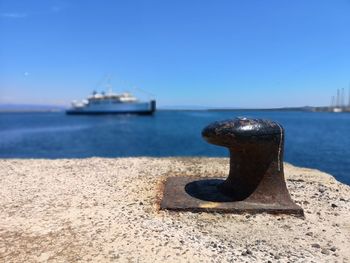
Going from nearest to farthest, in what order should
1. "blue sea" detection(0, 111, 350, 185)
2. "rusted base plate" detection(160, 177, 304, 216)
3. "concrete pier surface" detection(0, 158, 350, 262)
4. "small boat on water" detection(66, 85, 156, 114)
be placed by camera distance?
"concrete pier surface" detection(0, 158, 350, 262)
"rusted base plate" detection(160, 177, 304, 216)
"blue sea" detection(0, 111, 350, 185)
"small boat on water" detection(66, 85, 156, 114)

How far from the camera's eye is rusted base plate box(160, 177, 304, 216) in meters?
5.45

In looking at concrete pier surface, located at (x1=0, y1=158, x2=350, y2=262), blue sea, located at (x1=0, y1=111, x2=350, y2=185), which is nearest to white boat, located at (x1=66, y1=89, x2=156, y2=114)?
blue sea, located at (x1=0, y1=111, x2=350, y2=185)

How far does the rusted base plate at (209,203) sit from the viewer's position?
5.45 m

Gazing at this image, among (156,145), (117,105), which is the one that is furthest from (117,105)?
(156,145)

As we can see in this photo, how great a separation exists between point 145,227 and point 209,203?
3.86 feet

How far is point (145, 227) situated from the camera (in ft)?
16.1

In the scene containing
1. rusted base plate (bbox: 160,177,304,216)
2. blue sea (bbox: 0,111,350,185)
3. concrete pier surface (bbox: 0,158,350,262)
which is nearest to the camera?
concrete pier surface (bbox: 0,158,350,262)

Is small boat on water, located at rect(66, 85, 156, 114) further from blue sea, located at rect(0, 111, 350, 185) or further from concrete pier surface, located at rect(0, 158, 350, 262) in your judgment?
concrete pier surface, located at rect(0, 158, 350, 262)

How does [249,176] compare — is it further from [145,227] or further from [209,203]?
[145,227]

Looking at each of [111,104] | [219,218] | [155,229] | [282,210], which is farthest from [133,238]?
[111,104]

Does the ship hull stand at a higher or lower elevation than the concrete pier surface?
lower

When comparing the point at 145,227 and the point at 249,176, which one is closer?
the point at 145,227

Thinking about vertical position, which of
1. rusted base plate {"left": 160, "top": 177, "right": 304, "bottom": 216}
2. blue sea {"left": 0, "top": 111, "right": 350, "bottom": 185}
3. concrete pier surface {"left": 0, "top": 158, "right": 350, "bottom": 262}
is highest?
rusted base plate {"left": 160, "top": 177, "right": 304, "bottom": 216}

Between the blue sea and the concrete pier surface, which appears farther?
the blue sea
